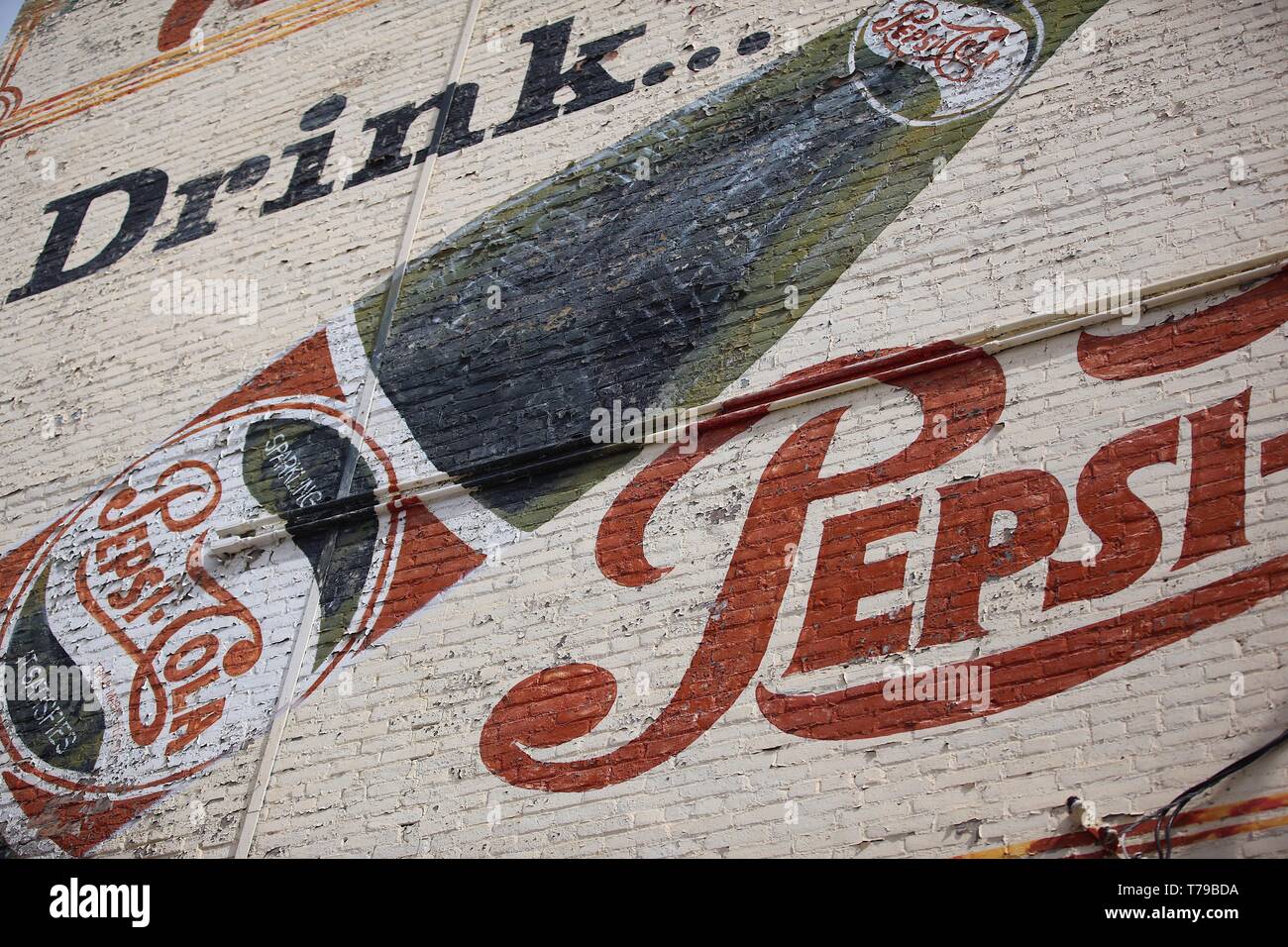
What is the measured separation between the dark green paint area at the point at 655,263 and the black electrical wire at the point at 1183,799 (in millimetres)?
2579

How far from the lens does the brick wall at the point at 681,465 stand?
4.82 metres

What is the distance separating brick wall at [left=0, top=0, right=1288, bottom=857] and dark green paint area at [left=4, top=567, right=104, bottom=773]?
1.1 inches

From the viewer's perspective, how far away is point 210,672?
238 inches

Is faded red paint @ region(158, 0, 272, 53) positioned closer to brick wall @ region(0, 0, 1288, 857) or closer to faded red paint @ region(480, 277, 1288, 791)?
brick wall @ region(0, 0, 1288, 857)

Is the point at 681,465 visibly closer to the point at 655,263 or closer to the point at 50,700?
the point at 655,263

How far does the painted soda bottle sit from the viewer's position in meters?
5.97

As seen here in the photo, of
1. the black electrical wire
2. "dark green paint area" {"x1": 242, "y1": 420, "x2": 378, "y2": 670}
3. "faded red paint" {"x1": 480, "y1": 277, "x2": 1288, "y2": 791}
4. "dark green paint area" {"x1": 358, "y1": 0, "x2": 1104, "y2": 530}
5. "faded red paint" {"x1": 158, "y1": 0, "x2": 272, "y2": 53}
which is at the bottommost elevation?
the black electrical wire

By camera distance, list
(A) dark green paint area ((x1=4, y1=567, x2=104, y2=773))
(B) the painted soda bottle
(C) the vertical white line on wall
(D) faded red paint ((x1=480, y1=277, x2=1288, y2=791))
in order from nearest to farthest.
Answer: (D) faded red paint ((x1=480, y1=277, x2=1288, y2=791)), (C) the vertical white line on wall, (B) the painted soda bottle, (A) dark green paint area ((x1=4, y1=567, x2=104, y2=773))

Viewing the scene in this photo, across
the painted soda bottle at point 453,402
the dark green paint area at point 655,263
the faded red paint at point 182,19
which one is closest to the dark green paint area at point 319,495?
the painted soda bottle at point 453,402

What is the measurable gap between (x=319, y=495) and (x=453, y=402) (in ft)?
2.76

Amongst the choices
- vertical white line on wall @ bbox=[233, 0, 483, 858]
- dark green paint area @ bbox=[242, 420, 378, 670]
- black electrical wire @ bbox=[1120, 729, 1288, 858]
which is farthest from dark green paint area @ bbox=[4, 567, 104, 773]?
black electrical wire @ bbox=[1120, 729, 1288, 858]

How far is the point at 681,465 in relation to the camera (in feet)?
19.0
